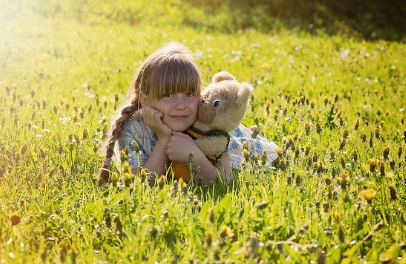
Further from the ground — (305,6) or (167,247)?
(305,6)

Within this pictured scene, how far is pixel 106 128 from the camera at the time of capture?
3732 millimetres

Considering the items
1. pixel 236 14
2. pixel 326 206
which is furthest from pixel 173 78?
pixel 236 14

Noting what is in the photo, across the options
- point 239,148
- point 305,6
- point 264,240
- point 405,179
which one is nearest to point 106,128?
point 239,148

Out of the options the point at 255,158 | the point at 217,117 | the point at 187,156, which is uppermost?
the point at 217,117

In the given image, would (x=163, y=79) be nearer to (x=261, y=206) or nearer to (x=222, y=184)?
(x=222, y=184)

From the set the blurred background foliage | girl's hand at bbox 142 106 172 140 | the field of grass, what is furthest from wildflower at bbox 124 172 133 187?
the blurred background foliage

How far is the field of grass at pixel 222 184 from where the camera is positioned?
2473mm

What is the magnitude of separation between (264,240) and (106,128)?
1572mm

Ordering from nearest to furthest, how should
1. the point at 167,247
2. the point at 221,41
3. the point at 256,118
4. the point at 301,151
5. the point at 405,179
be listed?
the point at 167,247
the point at 405,179
the point at 301,151
the point at 256,118
the point at 221,41

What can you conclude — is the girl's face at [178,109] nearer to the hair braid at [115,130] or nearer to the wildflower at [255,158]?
the hair braid at [115,130]

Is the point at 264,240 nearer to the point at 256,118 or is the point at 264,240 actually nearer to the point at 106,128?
the point at 106,128

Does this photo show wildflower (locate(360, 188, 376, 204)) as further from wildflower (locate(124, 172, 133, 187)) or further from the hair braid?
the hair braid

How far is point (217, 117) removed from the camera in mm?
3479

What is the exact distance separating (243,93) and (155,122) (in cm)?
60
